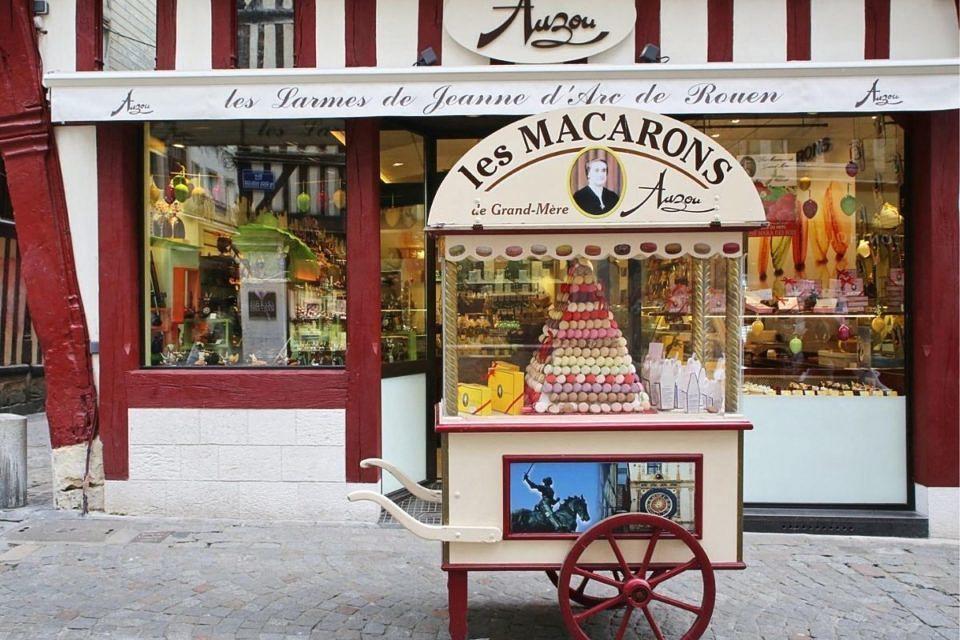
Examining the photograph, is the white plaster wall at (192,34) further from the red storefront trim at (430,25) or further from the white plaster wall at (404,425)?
the white plaster wall at (404,425)

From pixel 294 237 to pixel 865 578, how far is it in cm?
572

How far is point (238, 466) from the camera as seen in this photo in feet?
20.7

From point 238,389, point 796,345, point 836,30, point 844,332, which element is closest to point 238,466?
point 238,389

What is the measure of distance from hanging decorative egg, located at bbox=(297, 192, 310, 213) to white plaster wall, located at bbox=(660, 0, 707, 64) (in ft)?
11.9

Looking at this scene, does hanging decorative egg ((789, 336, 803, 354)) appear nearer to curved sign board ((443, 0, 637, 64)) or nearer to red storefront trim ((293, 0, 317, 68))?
curved sign board ((443, 0, 637, 64))

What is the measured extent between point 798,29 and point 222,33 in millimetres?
5248

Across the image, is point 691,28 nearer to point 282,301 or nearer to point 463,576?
point 282,301

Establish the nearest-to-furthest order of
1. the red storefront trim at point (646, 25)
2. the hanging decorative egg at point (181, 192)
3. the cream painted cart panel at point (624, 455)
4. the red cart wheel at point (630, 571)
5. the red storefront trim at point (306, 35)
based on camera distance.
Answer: the red cart wheel at point (630, 571) < the cream painted cart panel at point (624, 455) < the red storefront trim at point (646, 25) < the red storefront trim at point (306, 35) < the hanging decorative egg at point (181, 192)

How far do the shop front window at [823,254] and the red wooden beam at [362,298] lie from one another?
10.9 ft

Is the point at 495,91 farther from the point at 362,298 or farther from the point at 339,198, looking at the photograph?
the point at 362,298

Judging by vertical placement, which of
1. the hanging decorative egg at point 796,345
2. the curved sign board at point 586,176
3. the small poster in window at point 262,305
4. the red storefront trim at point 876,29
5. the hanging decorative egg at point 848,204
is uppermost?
the red storefront trim at point 876,29

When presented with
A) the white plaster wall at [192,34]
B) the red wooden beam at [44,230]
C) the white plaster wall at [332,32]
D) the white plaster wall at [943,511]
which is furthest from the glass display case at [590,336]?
the red wooden beam at [44,230]

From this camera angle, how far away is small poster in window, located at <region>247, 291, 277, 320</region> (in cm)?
673

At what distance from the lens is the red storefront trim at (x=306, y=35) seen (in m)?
6.25
